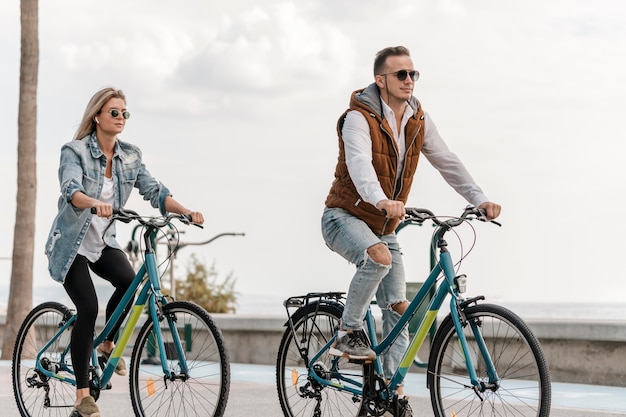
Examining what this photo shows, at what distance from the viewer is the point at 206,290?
60.4 ft

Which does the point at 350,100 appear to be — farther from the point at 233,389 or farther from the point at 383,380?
the point at 233,389

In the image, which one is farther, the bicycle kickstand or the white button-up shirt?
the bicycle kickstand

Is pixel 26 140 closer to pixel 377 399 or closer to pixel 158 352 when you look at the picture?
pixel 158 352

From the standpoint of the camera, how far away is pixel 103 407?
836 centimetres

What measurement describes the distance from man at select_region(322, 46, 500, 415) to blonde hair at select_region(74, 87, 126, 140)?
1.40 meters

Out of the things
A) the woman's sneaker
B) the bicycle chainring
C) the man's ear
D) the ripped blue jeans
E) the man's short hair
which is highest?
the man's short hair

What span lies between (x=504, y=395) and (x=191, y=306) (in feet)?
5.41

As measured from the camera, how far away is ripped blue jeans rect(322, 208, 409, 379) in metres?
5.75

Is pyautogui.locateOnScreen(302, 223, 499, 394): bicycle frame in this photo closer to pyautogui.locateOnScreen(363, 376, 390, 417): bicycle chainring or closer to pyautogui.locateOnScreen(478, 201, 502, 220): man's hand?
pyautogui.locateOnScreen(363, 376, 390, 417): bicycle chainring

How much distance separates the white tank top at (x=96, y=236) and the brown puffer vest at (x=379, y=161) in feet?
4.35

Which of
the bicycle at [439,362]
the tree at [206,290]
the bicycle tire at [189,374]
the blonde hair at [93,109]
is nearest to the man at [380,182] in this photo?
the bicycle at [439,362]

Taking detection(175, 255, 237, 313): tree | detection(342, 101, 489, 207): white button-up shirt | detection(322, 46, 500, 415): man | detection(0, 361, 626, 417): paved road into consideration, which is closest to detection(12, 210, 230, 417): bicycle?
detection(322, 46, 500, 415): man

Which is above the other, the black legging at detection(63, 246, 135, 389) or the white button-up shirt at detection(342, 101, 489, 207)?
the white button-up shirt at detection(342, 101, 489, 207)

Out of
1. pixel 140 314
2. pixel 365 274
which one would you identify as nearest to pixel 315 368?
pixel 365 274
